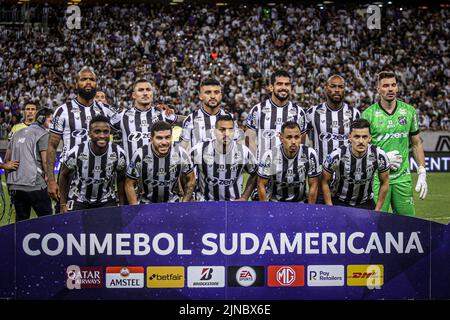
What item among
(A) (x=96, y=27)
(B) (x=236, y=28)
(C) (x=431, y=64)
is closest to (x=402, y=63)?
(C) (x=431, y=64)

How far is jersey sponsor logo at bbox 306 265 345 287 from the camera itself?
5.36 m

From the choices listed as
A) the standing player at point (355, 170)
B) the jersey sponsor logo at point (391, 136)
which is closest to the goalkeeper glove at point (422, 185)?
the jersey sponsor logo at point (391, 136)

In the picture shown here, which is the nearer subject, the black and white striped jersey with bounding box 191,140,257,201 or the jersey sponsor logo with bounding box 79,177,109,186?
the jersey sponsor logo with bounding box 79,177,109,186

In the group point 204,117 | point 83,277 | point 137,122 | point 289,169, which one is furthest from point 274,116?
point 83,277

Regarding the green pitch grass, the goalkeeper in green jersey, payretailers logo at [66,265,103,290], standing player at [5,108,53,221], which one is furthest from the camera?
the green pitch grass

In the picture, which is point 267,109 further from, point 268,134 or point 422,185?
point 422,185

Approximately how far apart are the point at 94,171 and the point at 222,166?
1.16 m

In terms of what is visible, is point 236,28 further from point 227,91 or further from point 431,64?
point 431,64

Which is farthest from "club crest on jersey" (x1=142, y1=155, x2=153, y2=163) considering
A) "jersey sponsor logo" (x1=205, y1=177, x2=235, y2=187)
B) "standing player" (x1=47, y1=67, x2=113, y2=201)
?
"standing player" (x1=47, y1=67, x2=113, y2=201)

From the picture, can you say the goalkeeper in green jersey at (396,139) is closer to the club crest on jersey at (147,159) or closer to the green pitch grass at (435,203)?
the club crest on jersey at (147,159)

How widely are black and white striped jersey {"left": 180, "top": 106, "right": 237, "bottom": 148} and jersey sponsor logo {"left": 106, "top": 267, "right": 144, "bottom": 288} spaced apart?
119 inches

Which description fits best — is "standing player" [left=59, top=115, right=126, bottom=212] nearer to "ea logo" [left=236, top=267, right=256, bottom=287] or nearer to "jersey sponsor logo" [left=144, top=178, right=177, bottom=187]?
"jersey sponsor logo" [left=144, top=178, right=177, bottom=187]

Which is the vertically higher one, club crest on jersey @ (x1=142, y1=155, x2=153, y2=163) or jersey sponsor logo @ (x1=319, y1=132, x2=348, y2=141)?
jersey sponsor logo @ (x1=319, y1=132, x2=348, y2=141)

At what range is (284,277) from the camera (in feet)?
17.6
